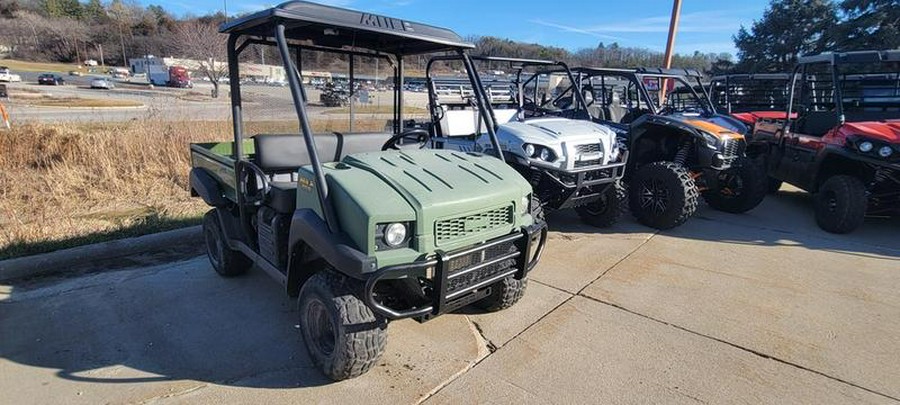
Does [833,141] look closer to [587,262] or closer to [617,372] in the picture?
[587,262]

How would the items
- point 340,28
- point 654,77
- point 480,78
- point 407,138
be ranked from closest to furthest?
point 340,28
point 407,138
point 480,78
point 654,77

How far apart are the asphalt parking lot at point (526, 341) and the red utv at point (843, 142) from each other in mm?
1130

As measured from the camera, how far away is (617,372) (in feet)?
8.96

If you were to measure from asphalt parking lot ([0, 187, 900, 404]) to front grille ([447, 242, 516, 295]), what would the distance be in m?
0.55

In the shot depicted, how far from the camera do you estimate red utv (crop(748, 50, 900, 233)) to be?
5.16 m

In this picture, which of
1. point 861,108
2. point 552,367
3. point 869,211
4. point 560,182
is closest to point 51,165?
point 560,182

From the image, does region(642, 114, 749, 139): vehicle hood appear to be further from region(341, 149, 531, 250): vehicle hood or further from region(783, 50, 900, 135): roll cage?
region(341, 149, 531, 250): vehicle hood

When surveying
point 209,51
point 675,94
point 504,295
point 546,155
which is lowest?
point 504,295

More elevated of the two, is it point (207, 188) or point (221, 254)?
point (207, 188)

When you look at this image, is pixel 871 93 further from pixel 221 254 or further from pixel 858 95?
pixel 221 254

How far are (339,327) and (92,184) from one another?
5.59 m

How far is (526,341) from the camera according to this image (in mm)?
3043

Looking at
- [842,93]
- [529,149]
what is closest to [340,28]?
[529,149]

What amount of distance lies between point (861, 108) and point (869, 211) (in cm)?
152
